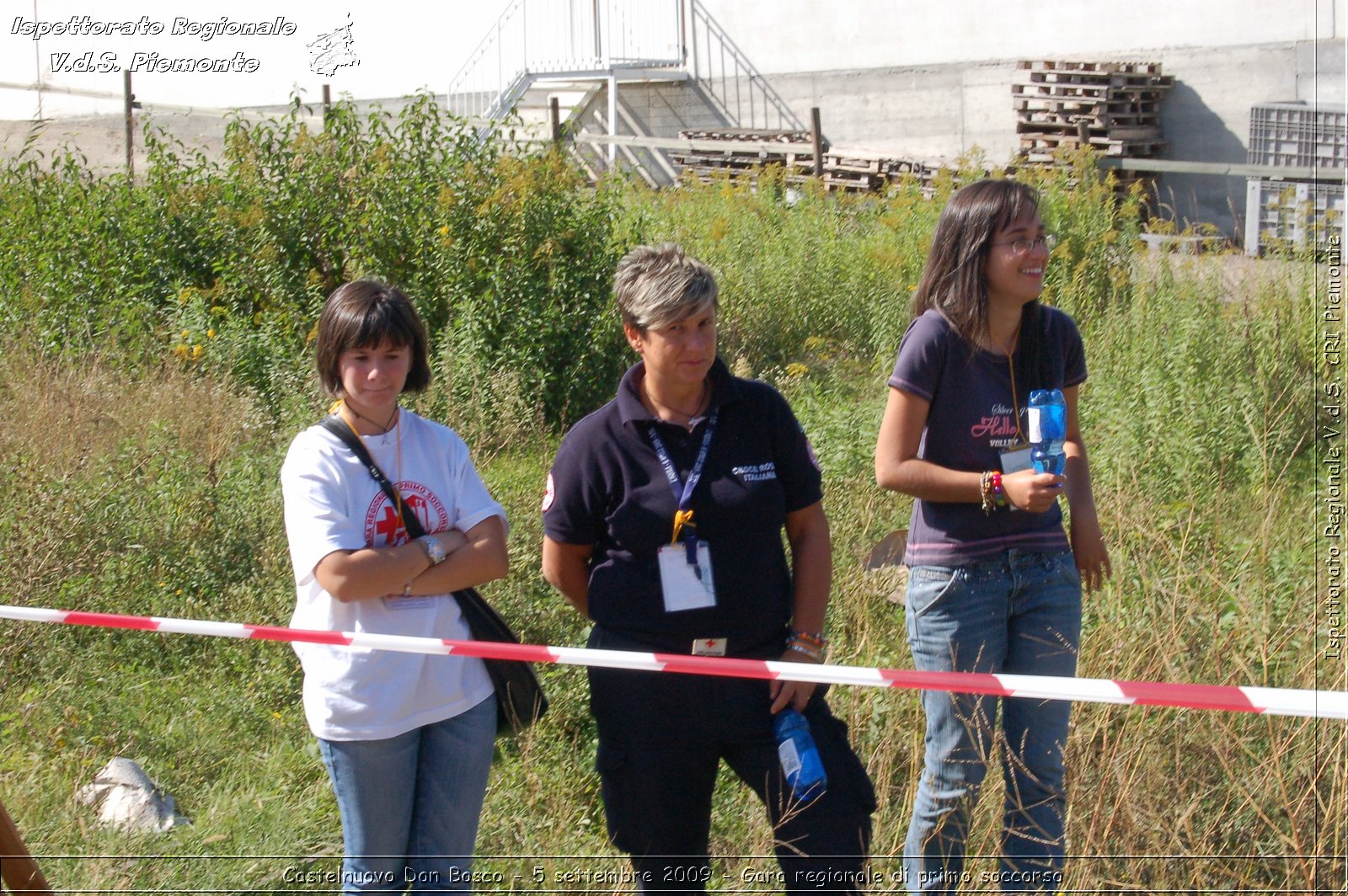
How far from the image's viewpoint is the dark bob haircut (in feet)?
9.50

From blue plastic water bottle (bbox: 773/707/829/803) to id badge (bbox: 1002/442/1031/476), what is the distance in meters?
0.84

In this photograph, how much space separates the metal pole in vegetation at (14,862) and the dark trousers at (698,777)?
1274mm

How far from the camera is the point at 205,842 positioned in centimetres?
371

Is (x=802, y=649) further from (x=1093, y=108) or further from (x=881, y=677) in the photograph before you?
(x=1093, y=108)

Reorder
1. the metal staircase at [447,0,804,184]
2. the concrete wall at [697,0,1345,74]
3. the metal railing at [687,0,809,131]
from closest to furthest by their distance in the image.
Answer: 1. the concrete wall at [697,0,1345,74]
2. the metal railing at [687,0,809,131]
3. the metal staircase at [447,0,804,184]

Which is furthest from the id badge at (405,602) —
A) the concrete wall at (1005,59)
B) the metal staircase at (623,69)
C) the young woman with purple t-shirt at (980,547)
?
the metal staircase at (623,69)

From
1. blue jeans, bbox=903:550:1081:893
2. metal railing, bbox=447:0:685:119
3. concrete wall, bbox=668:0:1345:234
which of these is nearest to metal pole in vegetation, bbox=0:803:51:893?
blue jeans, bbox=903:550:1081:893

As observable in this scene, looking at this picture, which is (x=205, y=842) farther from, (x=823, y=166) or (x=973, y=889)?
(x=823, y=166)

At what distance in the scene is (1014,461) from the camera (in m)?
3.05

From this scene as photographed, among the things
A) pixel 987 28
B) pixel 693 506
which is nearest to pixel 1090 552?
pixel 693 506

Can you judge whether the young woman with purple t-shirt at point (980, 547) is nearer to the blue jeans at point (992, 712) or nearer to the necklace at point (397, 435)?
the blue jeans at point (992, 712)

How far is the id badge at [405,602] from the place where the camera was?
2.88m

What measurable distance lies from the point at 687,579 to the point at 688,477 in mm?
Result: 234

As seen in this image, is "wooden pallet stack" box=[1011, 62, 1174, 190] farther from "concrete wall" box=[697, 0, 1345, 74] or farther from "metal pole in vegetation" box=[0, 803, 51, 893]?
"metal pole in vegetation" box=[0, 803, 51, 893]
